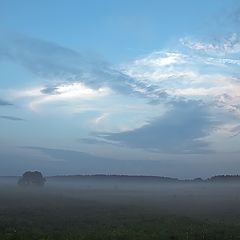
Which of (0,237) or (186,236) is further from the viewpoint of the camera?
(186,236)

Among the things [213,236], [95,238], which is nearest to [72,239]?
[95,238]

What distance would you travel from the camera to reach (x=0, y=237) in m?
26.6

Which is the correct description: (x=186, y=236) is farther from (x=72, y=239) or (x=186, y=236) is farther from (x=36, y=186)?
(x=36, y=186)

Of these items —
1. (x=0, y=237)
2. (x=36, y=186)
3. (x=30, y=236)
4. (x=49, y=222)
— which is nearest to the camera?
(x=0, y=237)

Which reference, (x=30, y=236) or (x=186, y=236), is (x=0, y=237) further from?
(x=186, y=236)

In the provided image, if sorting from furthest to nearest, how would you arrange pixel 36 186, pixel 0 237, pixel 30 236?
pixel 36 186 < pixel 30 236 < pixel 0 237

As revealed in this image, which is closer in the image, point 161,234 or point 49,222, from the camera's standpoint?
point 161,234

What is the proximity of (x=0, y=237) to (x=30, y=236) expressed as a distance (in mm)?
2895

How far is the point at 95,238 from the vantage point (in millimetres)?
27688

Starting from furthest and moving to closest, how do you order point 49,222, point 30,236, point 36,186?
point 36,186
point 49,222
point 30,236

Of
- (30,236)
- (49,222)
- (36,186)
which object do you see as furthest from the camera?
(36,186)

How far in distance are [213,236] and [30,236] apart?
12409mm

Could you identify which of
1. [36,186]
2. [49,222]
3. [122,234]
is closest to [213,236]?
[122,234]

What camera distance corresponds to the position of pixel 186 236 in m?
29.4
